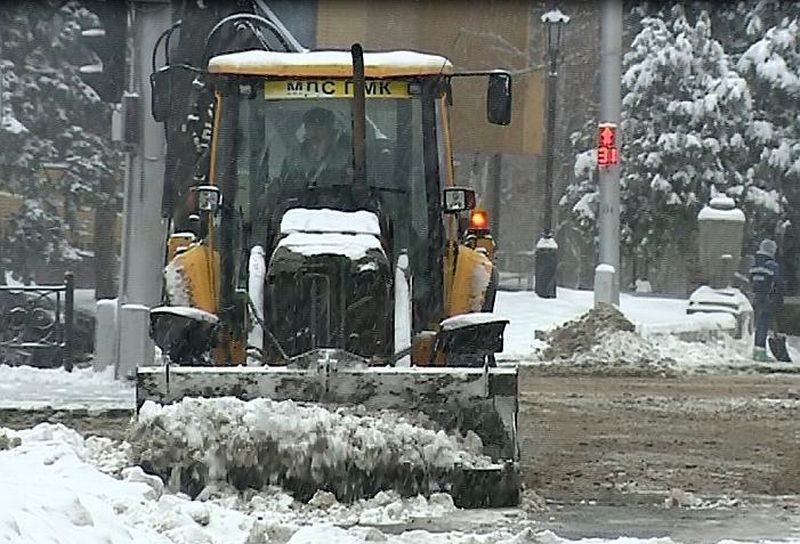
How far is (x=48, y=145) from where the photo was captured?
25250 mm

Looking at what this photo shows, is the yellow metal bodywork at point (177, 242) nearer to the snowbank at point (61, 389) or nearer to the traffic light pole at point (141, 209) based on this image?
the snowbank at point (61, 389)

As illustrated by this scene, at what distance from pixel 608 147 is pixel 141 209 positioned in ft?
26.8

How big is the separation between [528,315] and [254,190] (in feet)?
45.7

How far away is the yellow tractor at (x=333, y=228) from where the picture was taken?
332 inches

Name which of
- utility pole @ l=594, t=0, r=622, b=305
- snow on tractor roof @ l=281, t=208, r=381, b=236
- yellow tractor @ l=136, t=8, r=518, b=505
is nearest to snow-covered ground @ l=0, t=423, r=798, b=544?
yellow tractor @ l=136, t=8, r=518, b=505

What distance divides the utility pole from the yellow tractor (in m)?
12.0

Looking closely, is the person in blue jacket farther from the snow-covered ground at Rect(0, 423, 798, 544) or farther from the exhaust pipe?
the snow-covered ground at Rect(0, 423, 798, 544)

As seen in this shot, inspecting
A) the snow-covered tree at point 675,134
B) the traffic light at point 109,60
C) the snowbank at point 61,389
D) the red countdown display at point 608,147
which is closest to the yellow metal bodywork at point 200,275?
the snowbank at point 61,389

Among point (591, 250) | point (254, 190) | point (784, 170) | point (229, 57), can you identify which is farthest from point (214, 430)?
point (591, 250)

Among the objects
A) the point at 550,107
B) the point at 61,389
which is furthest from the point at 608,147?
the point at 61,389

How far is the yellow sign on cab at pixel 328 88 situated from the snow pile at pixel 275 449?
2.39 metres

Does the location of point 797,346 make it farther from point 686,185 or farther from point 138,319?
point 138,319

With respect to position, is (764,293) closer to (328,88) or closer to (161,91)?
(328,88)

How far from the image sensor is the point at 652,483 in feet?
29.4
